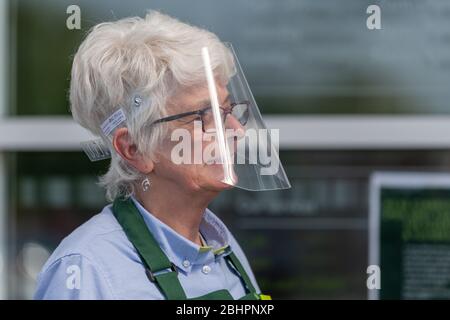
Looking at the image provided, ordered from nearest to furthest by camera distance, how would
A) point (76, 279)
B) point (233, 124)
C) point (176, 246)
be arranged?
point (76, 279) < point (176, 246) < point (233, 124)

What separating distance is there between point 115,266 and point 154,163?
24 cm

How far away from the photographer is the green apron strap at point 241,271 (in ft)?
5.23

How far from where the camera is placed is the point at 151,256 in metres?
1.43

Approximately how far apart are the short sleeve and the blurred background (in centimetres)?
89

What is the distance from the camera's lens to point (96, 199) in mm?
2418

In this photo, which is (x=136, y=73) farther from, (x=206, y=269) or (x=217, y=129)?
(x=206, y=269)

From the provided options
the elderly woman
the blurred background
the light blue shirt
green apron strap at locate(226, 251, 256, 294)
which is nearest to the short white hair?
the elderly woman

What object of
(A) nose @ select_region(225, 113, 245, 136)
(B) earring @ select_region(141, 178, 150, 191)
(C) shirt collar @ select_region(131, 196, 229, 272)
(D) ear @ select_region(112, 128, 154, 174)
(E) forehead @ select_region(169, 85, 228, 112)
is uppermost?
(E) forehead @ select_region(169, 85, 228, 112)

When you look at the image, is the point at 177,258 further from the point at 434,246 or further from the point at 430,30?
the point at 434,246

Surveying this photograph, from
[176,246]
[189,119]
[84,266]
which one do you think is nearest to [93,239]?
[84,266]

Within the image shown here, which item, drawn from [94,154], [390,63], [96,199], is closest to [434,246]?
[390,63]

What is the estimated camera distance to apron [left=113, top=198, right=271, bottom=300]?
1.42m

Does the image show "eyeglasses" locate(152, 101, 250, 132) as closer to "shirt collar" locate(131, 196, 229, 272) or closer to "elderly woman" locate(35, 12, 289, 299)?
"elderly woman" locate(35, 12, 289, 299)

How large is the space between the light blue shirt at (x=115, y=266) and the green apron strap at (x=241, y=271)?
0.10 feet
